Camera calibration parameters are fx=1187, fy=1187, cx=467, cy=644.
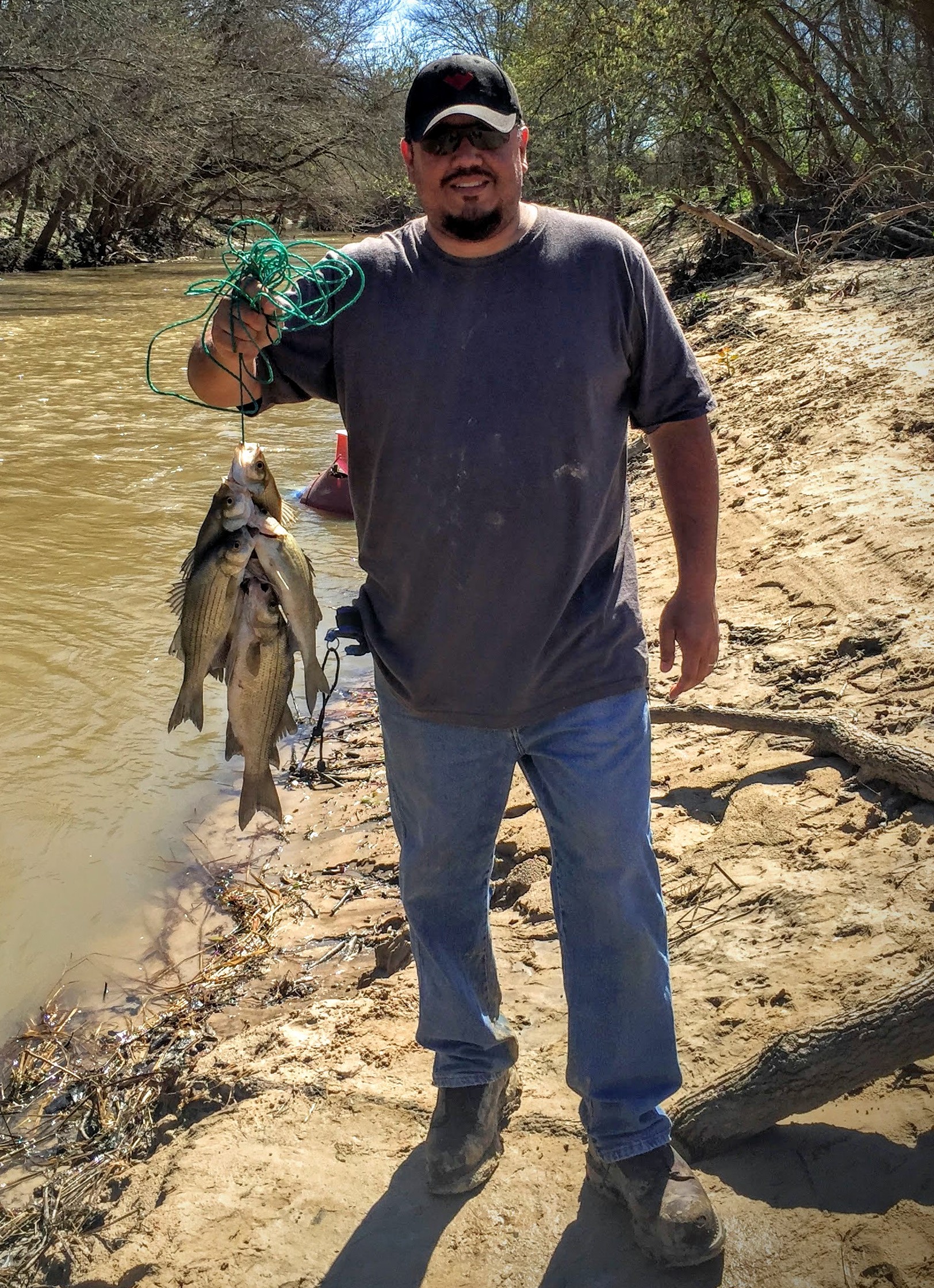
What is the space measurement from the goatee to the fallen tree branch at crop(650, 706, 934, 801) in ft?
7.60

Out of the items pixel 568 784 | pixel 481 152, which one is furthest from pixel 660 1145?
pixel 481 152

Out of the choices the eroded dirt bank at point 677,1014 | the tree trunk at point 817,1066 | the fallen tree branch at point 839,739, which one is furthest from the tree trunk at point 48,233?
the tree trunk at point 817,1066

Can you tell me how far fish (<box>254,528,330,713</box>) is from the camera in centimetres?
274

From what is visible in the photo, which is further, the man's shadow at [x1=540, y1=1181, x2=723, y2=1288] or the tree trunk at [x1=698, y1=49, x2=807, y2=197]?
the tree trunk at [x1=698, y1=49, x2=807, y2=197]

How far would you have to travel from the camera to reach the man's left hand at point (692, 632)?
2.84 m

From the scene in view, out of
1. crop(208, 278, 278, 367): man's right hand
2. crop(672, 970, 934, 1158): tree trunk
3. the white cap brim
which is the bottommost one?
A: crop(672, 970, 934, 1158): tree trunk

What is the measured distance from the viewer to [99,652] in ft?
24.2

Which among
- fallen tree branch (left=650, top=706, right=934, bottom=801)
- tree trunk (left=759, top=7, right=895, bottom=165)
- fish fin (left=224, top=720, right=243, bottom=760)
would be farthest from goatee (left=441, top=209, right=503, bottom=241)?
tree trunk (left=759, top=7, right=895, bottom=165)

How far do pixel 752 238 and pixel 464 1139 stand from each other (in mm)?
10689

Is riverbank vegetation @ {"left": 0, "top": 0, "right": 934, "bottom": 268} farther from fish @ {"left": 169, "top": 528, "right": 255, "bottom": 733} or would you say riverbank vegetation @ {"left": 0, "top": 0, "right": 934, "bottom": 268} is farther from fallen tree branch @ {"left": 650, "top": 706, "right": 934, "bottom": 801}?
fish @ {"left": 169, "top": 528, "right": 255, "bottom": 733}

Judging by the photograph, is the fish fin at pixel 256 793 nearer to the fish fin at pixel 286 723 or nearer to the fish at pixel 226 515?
the fish fin at pixel 286 723

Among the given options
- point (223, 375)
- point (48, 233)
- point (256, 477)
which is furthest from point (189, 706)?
point (48, 233)

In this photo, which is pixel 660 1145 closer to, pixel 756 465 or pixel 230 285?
pixel 230 285

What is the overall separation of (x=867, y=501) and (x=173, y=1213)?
503 centimetres
